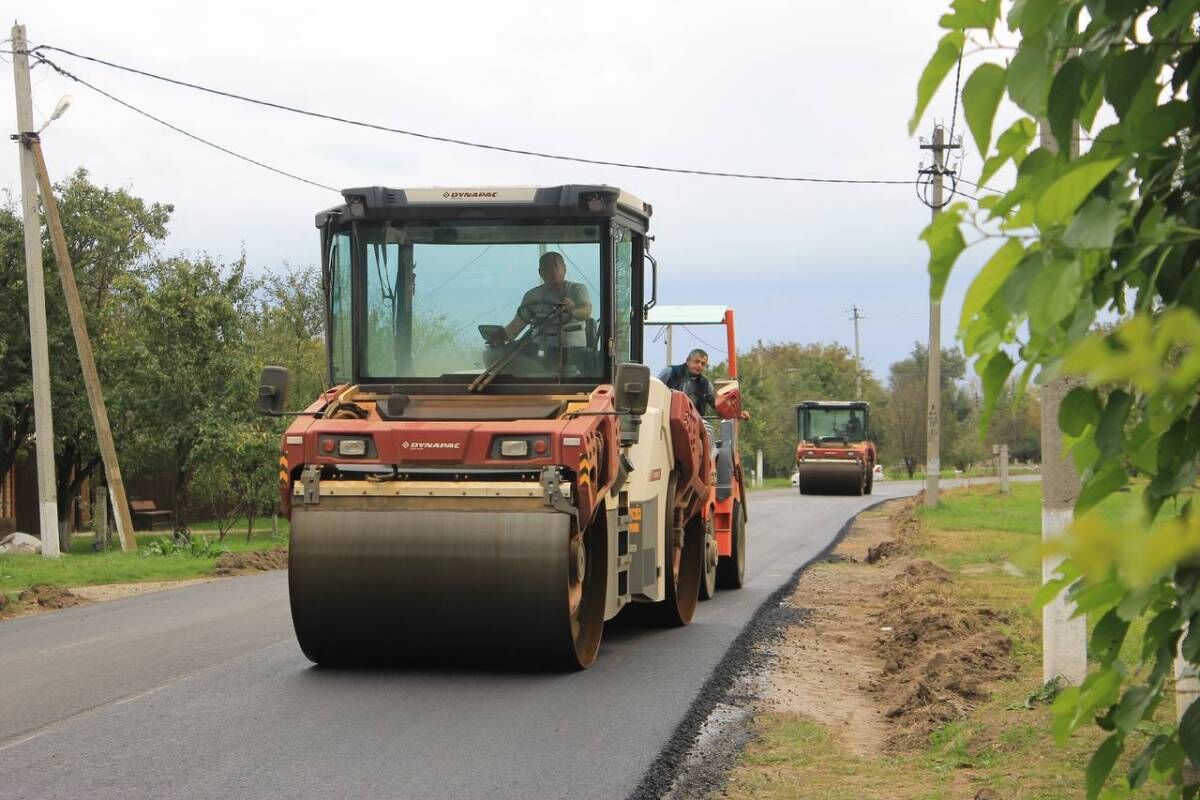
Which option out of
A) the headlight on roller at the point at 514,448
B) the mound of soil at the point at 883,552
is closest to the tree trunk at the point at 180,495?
the mound of soil at the point at 883,552

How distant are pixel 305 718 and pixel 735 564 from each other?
7797 millimetres

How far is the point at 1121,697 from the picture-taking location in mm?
1967

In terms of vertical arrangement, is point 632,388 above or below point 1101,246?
above

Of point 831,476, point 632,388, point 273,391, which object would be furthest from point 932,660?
point 831,476

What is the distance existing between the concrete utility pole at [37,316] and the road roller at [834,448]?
2732 centimetres

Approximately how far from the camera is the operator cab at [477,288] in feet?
31.8

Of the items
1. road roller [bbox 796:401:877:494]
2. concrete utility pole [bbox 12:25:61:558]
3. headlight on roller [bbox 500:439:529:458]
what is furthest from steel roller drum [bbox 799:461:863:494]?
headlight on roller [bbox 500:439:529:458]

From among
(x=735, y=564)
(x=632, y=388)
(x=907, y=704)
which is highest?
(x=632, y=388)

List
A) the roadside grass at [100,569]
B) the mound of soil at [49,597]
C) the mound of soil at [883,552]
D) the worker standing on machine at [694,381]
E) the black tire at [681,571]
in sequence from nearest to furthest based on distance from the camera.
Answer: the black tire at [681,571], the worker standing on machine at [694,381], the mound of soil at [49,597], the roadside grass at [100,569], the mound of soil at [883,552]

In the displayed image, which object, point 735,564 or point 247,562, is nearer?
point 735,564

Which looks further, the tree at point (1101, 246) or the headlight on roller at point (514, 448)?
the headlight on roller at point (514, 448)

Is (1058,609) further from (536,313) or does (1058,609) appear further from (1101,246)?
(1101,246)

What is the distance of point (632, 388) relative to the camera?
Answer: 856 cm

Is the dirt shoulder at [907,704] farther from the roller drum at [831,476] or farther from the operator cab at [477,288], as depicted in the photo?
the roller drum at [831,476]
